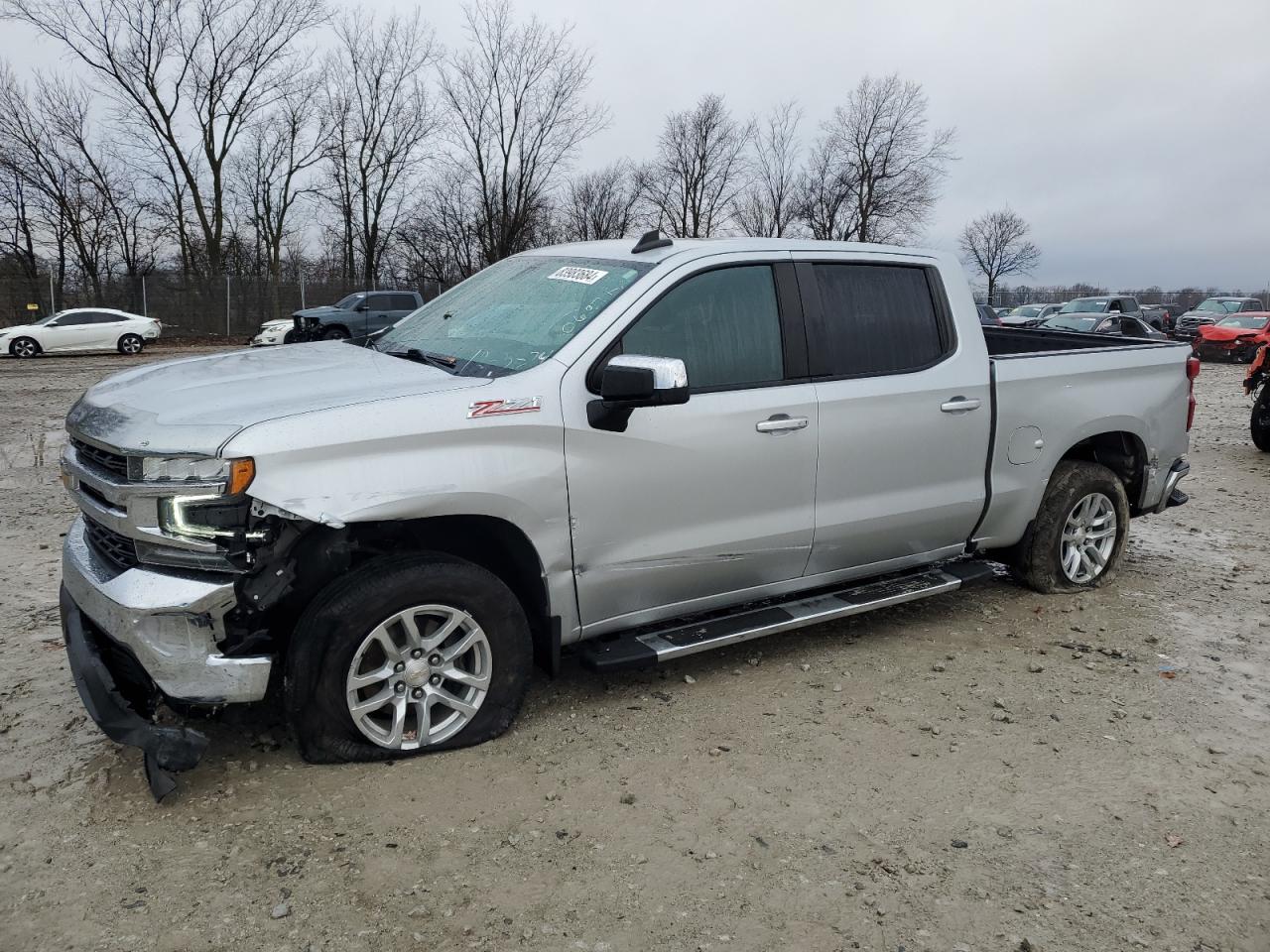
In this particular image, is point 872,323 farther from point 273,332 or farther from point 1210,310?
point 1210,310

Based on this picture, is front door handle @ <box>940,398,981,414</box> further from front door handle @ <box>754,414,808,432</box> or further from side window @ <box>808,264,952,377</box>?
front door handle @ <box>754,414,808,432</box>

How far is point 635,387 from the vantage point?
133 inches

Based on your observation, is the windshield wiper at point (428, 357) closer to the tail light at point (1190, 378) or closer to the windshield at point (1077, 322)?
the tail light at point (1190, 378)

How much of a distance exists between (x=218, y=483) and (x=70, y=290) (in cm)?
3500

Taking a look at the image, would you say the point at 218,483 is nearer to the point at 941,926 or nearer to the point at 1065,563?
the point at 941,926

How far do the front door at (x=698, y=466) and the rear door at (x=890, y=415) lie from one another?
15 centimetres

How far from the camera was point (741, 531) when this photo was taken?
4.04 metres

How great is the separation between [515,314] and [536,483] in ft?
3.05

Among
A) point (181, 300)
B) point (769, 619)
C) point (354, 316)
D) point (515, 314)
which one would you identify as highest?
point (181, 300)

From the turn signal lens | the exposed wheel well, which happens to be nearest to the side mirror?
the turn signal lens

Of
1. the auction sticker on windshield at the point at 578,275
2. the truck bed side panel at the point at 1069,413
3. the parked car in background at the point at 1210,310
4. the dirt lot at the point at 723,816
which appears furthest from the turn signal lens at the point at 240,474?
the parked car in background at the point at 1210,310

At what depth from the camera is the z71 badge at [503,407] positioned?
3371 mm

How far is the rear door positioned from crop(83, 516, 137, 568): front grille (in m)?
2.68

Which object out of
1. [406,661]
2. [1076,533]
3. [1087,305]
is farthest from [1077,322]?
[406,661]
